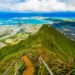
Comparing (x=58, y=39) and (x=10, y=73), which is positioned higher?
(x=10, y=73)

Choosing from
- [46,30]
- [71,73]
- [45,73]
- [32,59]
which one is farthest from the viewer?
[46,30]

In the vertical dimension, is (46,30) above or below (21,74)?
below

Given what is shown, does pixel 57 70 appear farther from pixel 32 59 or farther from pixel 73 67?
pixel 32 59

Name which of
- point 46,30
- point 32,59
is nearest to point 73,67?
point 32,59

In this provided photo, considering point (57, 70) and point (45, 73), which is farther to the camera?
point (45, 73)

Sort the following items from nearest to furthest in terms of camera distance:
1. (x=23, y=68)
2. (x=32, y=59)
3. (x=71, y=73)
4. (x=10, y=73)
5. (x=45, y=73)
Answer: (x=71, y=73) → (x=45, y=73) → (x=10, y=73) → (x=23, y=68) → (x=32, y=59)

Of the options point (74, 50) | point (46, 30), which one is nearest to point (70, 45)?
point (74, 50)

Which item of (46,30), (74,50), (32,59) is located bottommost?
(74,50)

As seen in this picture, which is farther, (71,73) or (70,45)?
(70,45)

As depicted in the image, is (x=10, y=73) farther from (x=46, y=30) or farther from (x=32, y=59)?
(x=46, y=30)
